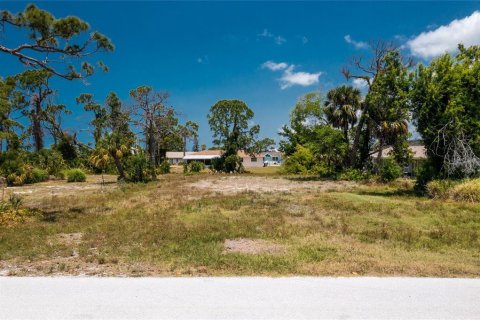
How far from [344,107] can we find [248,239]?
2741 centimetres

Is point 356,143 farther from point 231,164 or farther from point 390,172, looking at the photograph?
point 231,164

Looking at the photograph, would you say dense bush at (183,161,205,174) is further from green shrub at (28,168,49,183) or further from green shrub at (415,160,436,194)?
green shrub at (415,160,436,194)

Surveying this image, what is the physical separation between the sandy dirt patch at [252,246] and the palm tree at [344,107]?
2709 cm

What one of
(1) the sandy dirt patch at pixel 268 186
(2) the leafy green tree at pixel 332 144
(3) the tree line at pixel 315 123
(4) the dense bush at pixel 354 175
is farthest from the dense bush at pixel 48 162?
(4) the dense bush at pixel 354 175

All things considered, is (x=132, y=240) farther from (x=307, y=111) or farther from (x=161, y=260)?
(x=307, y=111)

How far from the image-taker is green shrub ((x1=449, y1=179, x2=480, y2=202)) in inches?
611

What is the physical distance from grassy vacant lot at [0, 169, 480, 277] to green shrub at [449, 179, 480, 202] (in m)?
0.80

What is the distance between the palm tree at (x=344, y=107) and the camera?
34438 millimetres

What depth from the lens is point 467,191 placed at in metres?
15.8

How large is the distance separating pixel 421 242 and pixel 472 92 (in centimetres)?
1206

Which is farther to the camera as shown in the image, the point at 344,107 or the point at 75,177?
the point at 344,107
